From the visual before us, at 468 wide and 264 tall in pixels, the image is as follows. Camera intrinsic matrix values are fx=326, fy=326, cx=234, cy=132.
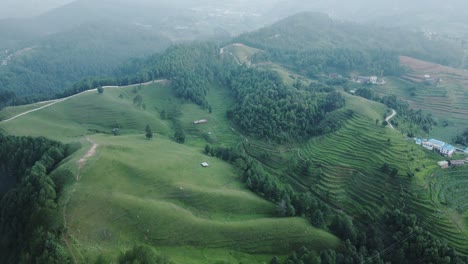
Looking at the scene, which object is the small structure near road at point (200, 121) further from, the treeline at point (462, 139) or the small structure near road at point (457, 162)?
the treeline at point (462, 139)

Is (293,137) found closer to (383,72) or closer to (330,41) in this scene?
(383,72)

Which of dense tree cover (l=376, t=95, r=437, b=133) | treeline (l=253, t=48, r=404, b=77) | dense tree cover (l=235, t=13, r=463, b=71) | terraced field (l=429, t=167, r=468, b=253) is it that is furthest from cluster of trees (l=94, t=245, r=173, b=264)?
dense tree cover (l=235, t=13, r=463, b=71)

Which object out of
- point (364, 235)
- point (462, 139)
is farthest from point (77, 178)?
point (462, 139)

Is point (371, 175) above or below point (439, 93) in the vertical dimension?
below

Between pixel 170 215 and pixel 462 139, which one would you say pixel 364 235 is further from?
pixel 462 139

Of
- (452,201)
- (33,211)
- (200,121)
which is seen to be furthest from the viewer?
(200,121)
